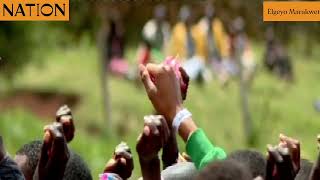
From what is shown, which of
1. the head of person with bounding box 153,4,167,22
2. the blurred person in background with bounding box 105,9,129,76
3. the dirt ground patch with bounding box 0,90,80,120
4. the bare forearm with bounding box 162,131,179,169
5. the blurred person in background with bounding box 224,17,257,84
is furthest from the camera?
the dirt ground patch with bounding box 0,90,80,120

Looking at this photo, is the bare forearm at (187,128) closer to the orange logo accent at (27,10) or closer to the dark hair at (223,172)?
the dark hair at (223,172)

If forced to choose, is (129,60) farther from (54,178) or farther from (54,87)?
(54,178)

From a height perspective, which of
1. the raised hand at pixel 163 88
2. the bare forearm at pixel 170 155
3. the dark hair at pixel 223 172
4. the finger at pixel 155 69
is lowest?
the bare forearm at pixel 170 155

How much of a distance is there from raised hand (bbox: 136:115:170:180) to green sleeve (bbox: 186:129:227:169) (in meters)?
0.16

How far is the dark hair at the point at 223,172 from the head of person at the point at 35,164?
51 cm

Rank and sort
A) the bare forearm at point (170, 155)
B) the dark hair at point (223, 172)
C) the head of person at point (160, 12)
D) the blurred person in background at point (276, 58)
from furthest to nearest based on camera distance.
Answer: the blurred person in background at point (276, 58) → the head of person at point (160, 12) → the bare forearm at point (170, 155) → the dark hair at point (223, 172)

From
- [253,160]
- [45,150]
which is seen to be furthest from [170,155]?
[45,150]

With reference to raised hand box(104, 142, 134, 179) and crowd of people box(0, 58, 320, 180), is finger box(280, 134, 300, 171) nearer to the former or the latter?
crowd of people box(0, 58, 320, 180)

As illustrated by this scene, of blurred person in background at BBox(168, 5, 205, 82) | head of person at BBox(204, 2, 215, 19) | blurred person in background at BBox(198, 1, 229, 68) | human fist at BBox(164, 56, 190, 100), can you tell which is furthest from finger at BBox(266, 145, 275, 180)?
head of person at BBox(204, 2, 215, 19)

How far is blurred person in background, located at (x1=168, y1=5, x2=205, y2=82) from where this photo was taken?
785 centimetres

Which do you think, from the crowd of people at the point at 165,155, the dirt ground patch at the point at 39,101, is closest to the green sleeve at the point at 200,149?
the crowd of people at the point at 165,155

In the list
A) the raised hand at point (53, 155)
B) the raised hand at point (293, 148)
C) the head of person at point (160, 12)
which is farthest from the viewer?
the head of person at point (160, 12)

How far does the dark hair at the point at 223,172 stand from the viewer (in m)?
2.15

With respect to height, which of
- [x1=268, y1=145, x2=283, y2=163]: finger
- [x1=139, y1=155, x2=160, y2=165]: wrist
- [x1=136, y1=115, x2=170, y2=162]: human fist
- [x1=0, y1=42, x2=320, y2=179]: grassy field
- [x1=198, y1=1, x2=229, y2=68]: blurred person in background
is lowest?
[x1=0, y1=42, x2=320, y2=179]: grassy field
